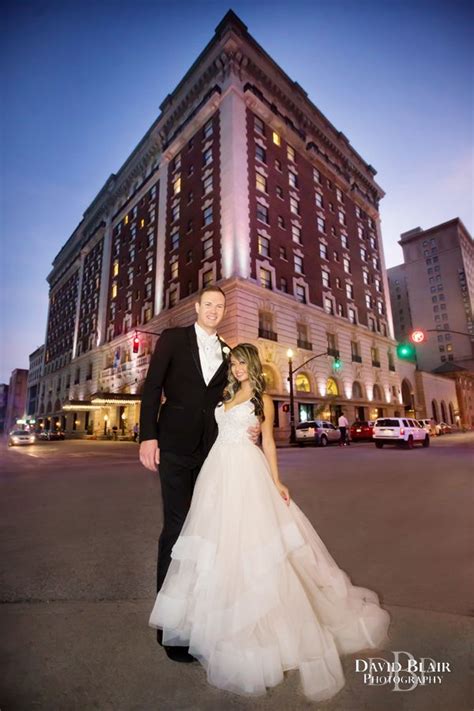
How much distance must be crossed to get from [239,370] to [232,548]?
129cm

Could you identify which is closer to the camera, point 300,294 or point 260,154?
point 260,154

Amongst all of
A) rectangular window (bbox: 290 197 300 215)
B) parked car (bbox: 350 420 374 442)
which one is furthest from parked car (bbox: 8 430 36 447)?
rectangular window (bbox: 290 197 300 215)

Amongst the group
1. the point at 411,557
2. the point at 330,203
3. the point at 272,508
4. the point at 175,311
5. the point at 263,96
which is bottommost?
the point at 411,557

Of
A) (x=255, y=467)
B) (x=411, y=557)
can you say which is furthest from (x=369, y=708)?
(x=411, y=557)

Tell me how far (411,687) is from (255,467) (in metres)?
1.41

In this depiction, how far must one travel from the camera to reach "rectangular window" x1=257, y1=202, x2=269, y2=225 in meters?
28.7

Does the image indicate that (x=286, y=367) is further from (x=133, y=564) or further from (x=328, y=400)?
(x=133, y=564)

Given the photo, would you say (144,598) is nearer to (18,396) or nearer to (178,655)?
(178,655)

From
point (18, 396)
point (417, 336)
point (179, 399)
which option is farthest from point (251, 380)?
point (18, 396)

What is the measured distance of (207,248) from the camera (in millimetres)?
28750

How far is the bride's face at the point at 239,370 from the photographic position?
2873 mm

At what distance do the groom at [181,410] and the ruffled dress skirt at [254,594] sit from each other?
165 mm

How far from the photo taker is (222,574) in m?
2.12

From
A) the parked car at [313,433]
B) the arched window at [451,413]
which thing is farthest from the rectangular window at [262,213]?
the arched window at [451,413]
